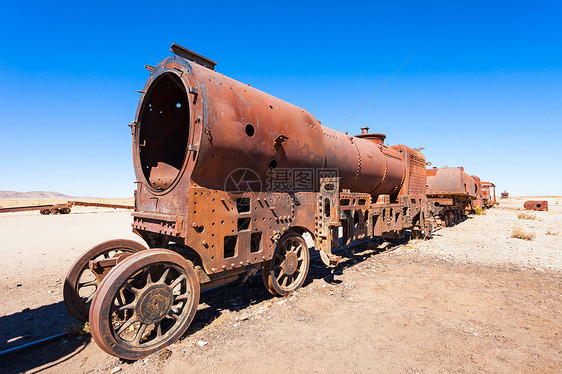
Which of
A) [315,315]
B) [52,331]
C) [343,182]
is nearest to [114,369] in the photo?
[52,331]

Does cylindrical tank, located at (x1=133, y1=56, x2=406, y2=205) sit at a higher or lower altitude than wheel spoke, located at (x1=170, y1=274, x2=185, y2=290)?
higher

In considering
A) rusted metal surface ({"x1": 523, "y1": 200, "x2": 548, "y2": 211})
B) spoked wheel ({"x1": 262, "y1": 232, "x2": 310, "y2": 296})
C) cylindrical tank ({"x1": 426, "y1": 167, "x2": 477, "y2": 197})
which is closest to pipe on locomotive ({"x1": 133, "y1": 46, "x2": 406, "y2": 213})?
spoked wheel ({"x1": 262, "y1": 232, "x2": 310, "y2": 296})

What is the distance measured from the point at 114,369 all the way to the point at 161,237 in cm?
206

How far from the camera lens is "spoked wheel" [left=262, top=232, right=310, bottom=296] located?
183 inches

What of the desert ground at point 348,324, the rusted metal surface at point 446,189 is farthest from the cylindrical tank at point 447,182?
the desert ground at point 348,324

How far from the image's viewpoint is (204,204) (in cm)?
360

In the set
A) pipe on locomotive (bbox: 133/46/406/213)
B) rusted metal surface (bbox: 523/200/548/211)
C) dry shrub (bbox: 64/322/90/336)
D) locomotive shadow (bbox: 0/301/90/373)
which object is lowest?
locomotive shadow (bbox: 0/301/90/373)

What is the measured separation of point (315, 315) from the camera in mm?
4262

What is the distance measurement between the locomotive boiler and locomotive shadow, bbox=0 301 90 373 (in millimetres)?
397

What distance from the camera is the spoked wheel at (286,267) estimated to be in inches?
183

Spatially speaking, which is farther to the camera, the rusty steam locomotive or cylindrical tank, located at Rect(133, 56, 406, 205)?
cylindrical tank, located at Rect(133, 56, 406, 205)

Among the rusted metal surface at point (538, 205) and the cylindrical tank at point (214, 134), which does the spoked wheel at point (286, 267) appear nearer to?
the cylindrical tank at point (214, 134)

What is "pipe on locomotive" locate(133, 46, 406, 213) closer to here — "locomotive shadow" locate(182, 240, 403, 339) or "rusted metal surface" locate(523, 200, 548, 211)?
"locomotive shadow" locate(182, 240, 403, 339)

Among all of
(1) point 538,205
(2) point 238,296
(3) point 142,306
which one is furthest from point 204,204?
(1) point 538,205
